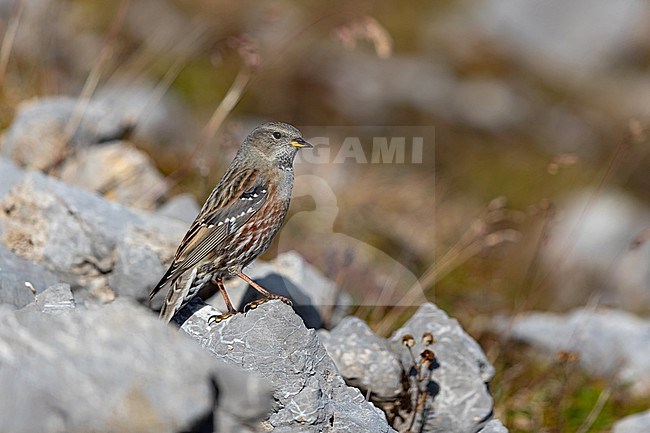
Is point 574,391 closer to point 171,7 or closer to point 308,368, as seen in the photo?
point 308,368

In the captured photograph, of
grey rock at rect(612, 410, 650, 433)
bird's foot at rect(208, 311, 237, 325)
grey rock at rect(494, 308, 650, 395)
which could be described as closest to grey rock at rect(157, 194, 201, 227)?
bird's foot at rect(208, 311, 237, 325)

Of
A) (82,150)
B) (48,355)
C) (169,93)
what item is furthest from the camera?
(169,93)

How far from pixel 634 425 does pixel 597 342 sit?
1692mm

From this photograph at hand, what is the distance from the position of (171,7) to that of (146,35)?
1502 millimetres

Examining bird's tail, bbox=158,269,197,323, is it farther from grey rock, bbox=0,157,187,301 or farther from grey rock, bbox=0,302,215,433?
grey rock, bbox=0,302,215,433

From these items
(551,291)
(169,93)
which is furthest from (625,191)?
(169,93)

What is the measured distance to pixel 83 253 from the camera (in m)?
5.07

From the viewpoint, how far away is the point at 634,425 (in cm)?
526

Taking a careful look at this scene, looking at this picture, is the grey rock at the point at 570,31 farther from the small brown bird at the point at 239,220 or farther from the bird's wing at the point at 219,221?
the bird's wing at the point at 219,221

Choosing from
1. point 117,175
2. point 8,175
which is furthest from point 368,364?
point 117,175

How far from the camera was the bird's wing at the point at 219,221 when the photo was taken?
4.52 meters
